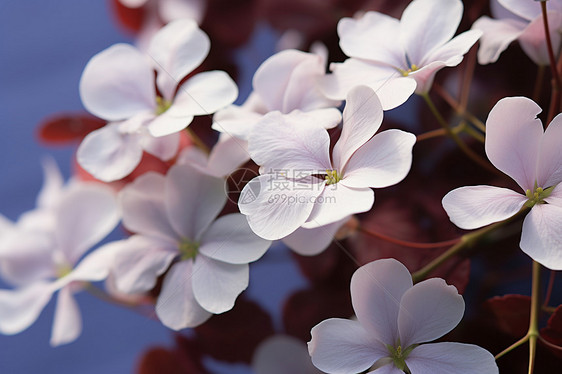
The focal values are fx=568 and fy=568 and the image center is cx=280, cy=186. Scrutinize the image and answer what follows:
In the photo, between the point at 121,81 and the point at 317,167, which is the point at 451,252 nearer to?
the point at 317,167

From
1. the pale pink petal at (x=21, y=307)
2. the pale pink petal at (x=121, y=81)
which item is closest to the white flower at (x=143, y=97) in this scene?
the pale pink petal at (x=121, y=81)

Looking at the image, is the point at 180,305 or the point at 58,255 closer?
the point at 180,305

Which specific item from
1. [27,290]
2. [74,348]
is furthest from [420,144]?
[74,348]

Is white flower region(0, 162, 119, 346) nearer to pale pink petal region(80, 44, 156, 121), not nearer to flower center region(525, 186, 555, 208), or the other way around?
pale pink petal region(80, 44, 156, 121)

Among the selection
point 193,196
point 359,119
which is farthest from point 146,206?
point 359,119

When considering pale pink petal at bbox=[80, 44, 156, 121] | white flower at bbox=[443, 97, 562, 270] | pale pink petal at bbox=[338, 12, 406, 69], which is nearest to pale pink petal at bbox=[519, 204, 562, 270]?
white flower at bbox=[443, 97, 562, 270]

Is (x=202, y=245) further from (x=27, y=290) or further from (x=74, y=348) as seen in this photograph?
(x=74, y=348)
